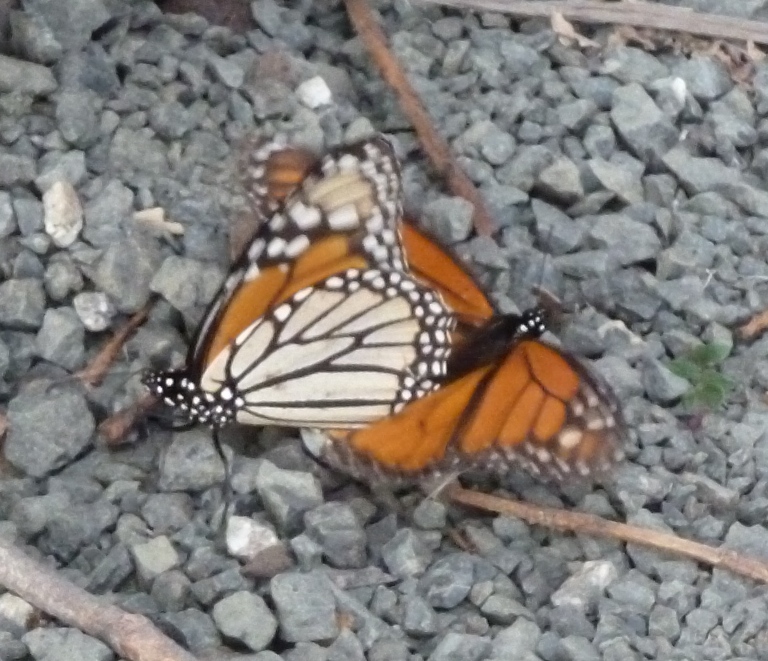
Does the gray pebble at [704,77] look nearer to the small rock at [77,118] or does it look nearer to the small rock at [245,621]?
the small rock at [77,118]

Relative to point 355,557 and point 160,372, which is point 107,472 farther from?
point 355,557

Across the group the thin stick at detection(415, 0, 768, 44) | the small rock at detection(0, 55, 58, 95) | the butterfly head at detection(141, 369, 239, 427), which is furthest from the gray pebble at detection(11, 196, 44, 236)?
the thin stick at detection(415, 0, 768, 44)

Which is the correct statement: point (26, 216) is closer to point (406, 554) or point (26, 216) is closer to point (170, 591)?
point (170, 591)

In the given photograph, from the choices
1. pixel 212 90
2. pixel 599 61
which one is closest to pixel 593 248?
pixel 599 61

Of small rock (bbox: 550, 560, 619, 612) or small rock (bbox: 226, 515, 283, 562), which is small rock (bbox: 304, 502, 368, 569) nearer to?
small rock (bbox: 226, 515, 283, 562)

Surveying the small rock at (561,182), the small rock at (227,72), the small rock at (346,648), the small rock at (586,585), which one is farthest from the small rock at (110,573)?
the small rock at (561,182)

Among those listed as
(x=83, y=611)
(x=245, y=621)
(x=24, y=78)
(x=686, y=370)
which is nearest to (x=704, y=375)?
(x=686, y=370)
